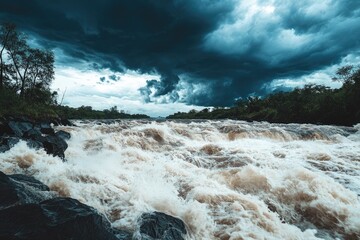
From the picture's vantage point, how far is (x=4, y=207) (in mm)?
5129

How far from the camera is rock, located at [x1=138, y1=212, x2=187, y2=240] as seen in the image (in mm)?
5348

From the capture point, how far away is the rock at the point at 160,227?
5348mm

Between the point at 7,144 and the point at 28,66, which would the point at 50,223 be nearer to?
the point at 7,144

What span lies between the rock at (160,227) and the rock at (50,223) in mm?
754

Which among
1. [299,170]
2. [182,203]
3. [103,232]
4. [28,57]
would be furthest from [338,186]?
[28,57]

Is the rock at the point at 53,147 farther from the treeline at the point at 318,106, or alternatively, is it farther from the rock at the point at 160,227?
the treeline at the point at 318,106

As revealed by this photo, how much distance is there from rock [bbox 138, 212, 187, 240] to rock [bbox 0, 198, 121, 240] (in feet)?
2.47

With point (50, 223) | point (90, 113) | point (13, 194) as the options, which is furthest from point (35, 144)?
point (90, 113)

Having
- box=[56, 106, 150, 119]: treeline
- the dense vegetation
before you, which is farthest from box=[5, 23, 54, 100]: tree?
box=[56, 106, 150, 119]: treeline

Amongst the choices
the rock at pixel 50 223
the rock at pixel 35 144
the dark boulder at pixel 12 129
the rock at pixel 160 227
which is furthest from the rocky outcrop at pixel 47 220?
the dark boulder at pixel 12 129

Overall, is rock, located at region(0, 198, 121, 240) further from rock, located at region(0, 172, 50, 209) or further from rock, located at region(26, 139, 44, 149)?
rock, located at region(26, 139, 44, 149)

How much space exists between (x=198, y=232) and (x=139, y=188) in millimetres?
2343

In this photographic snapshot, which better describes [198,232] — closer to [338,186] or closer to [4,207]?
[4,207]

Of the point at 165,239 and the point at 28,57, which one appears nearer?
the point at 165,239
